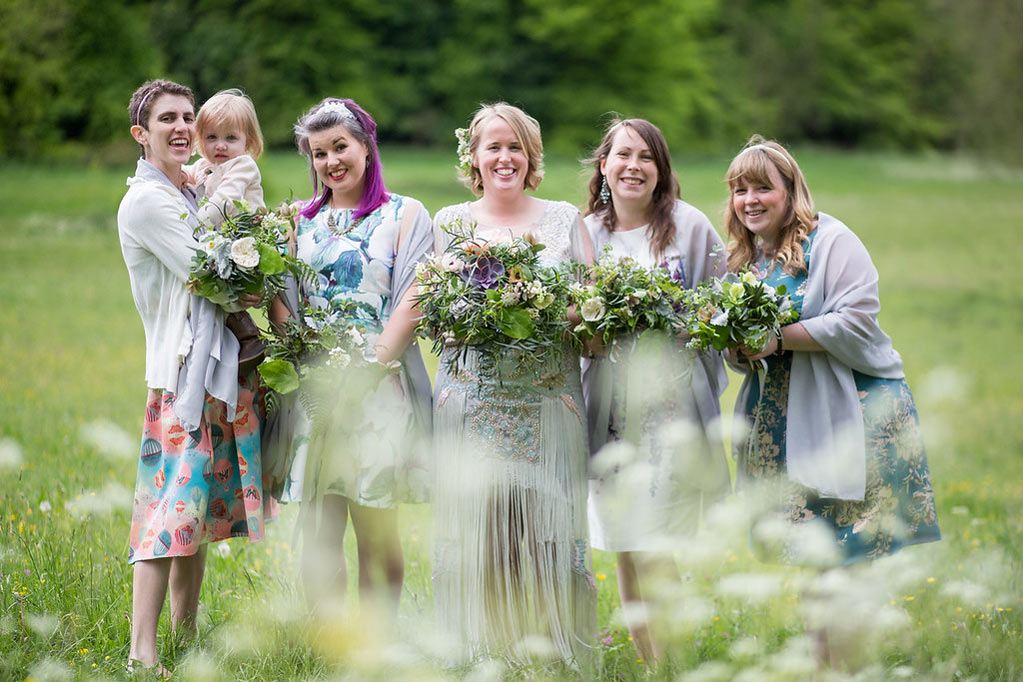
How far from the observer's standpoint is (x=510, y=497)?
16.7 feet

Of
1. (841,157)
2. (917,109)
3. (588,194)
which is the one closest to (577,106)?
(841,157)

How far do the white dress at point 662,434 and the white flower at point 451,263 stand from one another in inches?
28.7

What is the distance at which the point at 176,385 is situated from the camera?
472 cm

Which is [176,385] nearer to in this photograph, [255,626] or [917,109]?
[255,626]

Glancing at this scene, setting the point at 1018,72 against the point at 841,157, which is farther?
the point at 841,157

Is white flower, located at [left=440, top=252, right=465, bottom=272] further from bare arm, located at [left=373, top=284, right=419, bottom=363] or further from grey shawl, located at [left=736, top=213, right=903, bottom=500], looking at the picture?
grey shawl, located at [left=736, top=213, right=903, bottom=500]

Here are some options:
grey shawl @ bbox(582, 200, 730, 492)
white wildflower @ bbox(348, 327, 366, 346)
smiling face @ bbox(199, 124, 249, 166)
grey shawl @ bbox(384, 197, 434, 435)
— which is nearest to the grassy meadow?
grey shawl @ bbox(582, 200, 730, 492)

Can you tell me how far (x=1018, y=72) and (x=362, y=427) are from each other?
34059mm

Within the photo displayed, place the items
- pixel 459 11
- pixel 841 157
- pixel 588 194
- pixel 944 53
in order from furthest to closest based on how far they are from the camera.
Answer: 1. pixel 944 53
2. pixel 841 157
3. pixel 459 11
4. pixel 588 194

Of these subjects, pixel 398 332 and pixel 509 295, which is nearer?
pixel 509 295

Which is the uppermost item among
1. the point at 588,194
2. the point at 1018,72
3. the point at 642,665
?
the point at 1018,72

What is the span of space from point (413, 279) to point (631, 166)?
3.84ft

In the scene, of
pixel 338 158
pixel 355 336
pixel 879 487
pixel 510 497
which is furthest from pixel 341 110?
pixel 879 487

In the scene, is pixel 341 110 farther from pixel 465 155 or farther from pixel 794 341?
pixel 794 341
